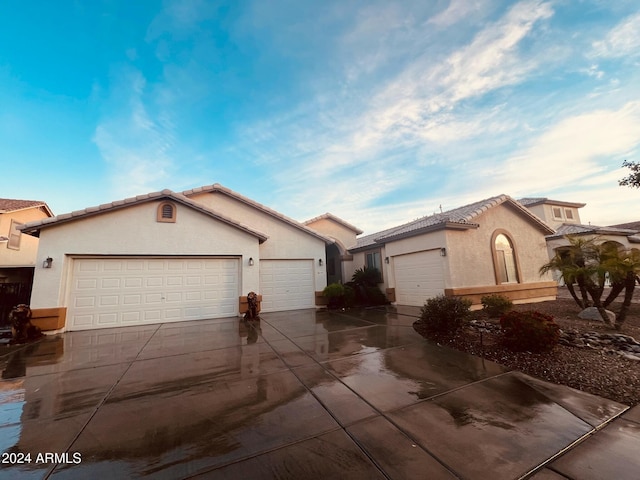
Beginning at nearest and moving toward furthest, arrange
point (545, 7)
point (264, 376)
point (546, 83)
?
point (264, 376)
point (545, 7)
point (546, 83)

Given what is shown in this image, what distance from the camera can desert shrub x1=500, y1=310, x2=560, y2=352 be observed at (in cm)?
481

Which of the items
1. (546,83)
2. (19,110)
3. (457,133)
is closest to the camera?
(546,83)

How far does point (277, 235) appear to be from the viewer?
1278cm

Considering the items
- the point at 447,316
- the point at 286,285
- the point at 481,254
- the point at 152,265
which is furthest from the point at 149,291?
the point at 481,254

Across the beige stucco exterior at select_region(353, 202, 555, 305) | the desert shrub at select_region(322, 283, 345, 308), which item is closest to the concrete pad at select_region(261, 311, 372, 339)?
the desert shrub at select_region(322, 283, 345, 308)

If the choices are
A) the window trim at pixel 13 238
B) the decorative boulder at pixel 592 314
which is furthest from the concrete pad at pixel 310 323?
the window trim at pixel 13 238

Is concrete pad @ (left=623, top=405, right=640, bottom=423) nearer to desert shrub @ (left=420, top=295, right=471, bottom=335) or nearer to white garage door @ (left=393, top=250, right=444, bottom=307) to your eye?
desert shrub @ (left=420, top=295, right=471, bottom=335)

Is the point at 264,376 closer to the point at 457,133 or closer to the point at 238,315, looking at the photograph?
the point at 238,315

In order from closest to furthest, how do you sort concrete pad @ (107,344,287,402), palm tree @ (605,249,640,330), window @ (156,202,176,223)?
concrete pad @ (107,344,287,402), palm tree @ (605,249,640,330), window @ (156,202,176,223)

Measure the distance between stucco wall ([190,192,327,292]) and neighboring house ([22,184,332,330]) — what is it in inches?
13.6

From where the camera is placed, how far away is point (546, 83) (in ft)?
27.6

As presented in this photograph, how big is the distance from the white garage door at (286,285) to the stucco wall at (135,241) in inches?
44.0

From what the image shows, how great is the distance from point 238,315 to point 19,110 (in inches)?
459

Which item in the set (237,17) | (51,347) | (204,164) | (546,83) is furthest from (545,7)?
(51,347)
